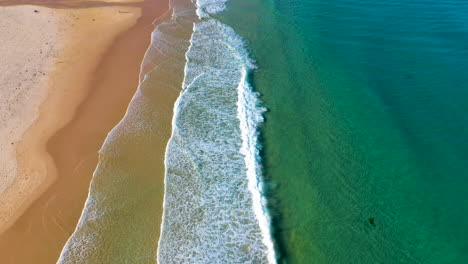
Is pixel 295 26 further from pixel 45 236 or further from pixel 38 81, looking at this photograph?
pixel 45 236

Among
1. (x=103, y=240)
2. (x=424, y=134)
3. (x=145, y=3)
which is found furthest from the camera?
(x=145, y=3)

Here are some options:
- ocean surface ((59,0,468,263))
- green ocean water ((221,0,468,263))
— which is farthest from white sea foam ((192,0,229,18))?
ocean surface ((59,0,468,263))

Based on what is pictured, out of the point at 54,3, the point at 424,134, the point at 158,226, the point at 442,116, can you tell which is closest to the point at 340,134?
the point at 424,134

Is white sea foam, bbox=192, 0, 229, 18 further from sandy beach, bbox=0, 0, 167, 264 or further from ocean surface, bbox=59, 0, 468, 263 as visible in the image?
ocean surface, bbox=59, 0, 468, 263

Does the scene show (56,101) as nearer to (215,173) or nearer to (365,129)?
(215,173)

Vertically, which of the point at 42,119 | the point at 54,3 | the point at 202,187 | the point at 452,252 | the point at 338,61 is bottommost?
the point at 452,252

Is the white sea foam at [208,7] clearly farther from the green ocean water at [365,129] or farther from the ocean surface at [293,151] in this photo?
the ocean surface at [293,151]
